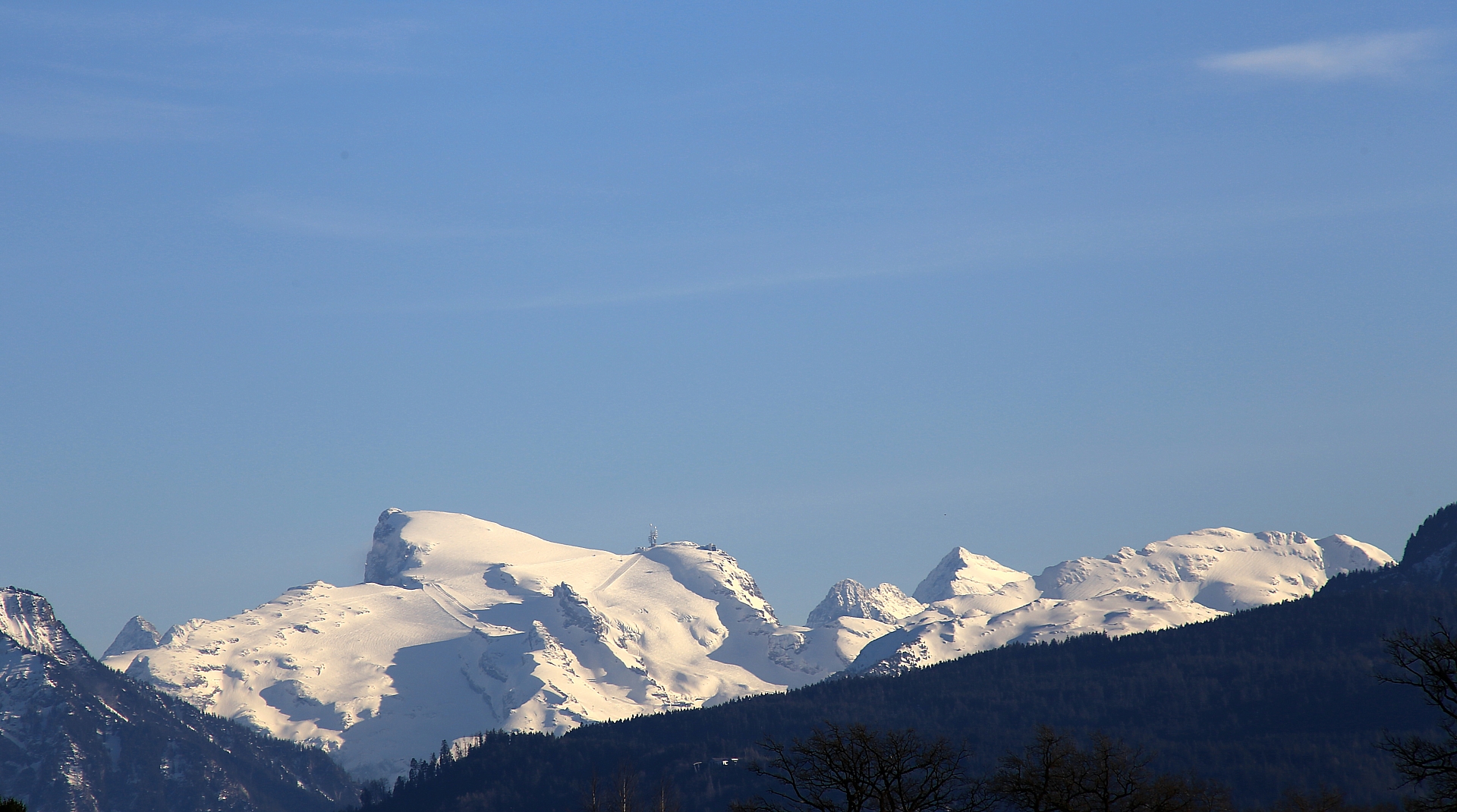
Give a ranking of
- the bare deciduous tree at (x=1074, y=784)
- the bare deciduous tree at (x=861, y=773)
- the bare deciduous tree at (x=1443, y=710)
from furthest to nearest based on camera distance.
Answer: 1. the bare deciduous tree at (x=1074, y=784)
2. the bare deciduous tree at (x=861, y=773)
3. the bare deciduous tree at (x=1443, y=710)

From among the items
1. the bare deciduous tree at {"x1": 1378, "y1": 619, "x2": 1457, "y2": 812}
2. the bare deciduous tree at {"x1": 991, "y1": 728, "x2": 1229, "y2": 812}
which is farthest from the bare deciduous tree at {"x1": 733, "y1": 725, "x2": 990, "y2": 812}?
the bare deciduous tree at {"x1": 1378, "y1": 619, "x2": 1457, "y2": 812}

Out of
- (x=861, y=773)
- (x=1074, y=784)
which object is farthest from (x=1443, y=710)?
(x=861, y=773)

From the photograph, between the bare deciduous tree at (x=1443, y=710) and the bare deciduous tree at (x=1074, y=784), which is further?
the bare deciduous tree at (x=1074, y=784)

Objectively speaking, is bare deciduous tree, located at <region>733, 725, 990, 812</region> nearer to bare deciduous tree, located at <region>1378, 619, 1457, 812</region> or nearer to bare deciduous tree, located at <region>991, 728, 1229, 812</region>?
bare deciduous tree, located at <region>991, 728, 1229, 812</region>

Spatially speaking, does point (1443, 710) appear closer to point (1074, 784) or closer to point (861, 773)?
point (1074, 784)

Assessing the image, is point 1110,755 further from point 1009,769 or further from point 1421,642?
point 1421,642

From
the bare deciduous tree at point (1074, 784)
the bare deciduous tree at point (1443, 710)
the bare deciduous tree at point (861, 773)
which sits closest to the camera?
the bare deciduous tree at point (1443, 710)

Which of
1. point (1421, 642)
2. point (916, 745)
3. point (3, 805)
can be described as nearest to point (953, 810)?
point (916, 745)

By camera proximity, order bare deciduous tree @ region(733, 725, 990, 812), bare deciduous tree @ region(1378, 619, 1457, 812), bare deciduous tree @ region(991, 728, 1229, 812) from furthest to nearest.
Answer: bare deciduous tree @ region(991, 728, 1229, 812)
bare deciduous tree @ region(733, 725, 990, 812)
bare deciduous tree @ region(1378, 619, 1457, 812)

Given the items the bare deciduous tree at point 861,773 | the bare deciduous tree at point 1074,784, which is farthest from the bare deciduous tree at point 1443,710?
the bare deciduous tree at point 861,773

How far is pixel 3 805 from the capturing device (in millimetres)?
100875

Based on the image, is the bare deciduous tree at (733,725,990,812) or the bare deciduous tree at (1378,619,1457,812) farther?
the bare deciduous tree at (733,725,990,812)

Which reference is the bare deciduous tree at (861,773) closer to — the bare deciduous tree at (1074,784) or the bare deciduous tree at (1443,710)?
the bare deciduous tree at (1074,784)

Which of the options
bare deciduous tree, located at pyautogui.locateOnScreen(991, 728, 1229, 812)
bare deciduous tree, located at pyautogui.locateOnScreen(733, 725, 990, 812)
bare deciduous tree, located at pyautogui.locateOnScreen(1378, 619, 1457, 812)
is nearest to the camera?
bare deciduous tree, located at pyautogui.locateOnScreen(1378, 619, 1457, 812)
